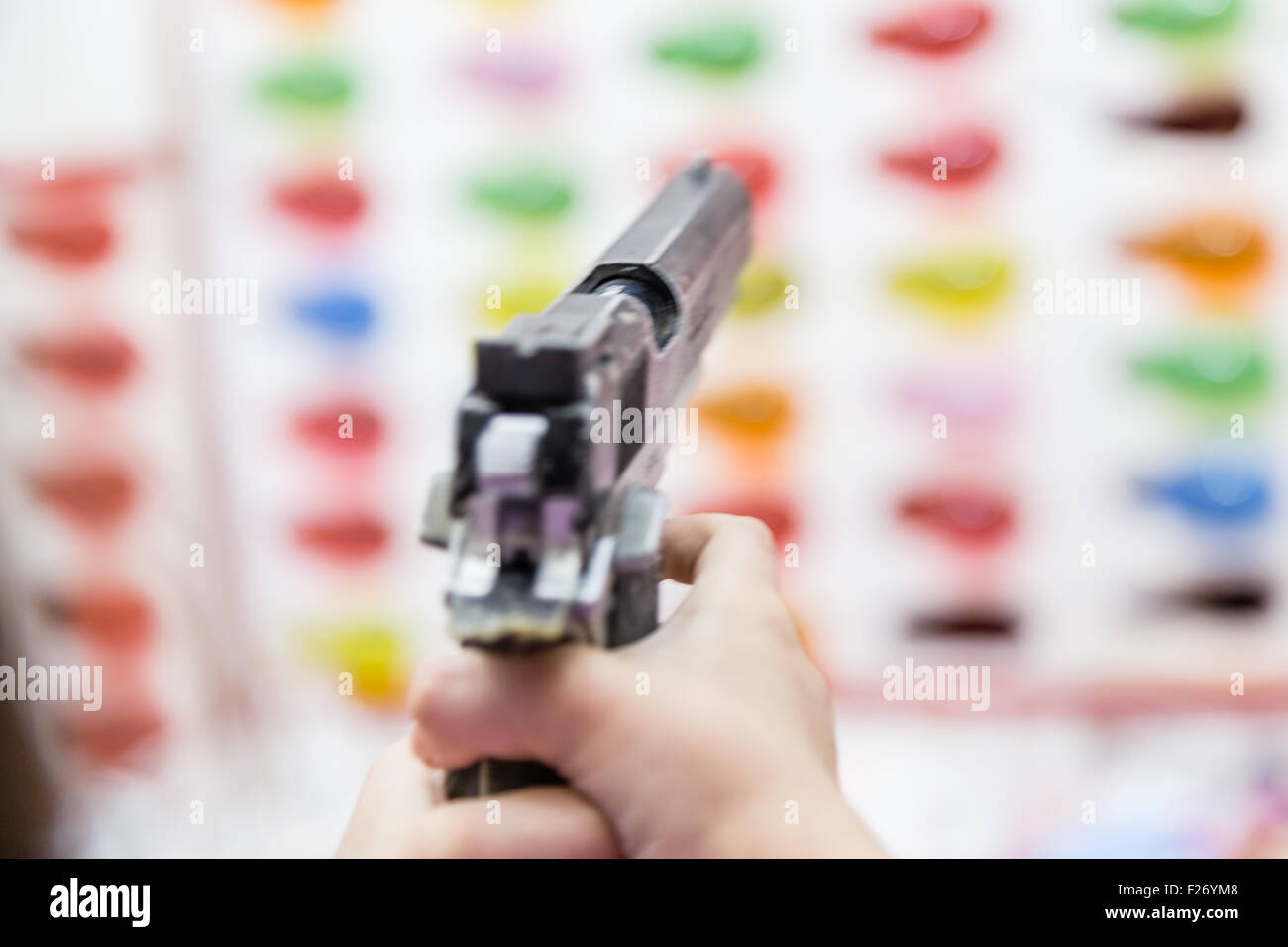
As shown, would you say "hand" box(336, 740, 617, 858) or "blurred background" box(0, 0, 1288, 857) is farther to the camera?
"blurred background" box(0, 0, 1288, 857)

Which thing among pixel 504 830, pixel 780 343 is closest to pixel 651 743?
pixel 504 830

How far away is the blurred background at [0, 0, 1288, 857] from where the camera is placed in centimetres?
124

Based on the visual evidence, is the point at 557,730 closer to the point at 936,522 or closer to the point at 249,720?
the point at 936,522

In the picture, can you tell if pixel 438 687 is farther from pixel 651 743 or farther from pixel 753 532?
pixel 753 532

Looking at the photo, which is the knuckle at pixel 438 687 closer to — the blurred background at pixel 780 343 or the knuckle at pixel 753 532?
the knuckle at pixel 753 532

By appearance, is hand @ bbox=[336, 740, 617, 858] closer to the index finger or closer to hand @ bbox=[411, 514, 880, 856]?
hand @ bbox=[411, 514, 880, 856]

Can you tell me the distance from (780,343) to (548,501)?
854mm

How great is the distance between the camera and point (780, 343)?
130 centimetres

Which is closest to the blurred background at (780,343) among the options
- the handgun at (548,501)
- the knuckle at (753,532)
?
the knuckle at (753,532)

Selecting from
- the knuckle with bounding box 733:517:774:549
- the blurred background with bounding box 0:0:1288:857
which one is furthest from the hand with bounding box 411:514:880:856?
the blurred background with bounding box 0:0:1288:857

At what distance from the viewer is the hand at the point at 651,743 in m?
0.52

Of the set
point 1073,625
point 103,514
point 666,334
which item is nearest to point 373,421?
point 103,514

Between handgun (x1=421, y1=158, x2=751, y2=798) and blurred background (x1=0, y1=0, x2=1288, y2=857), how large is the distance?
28.9 inches

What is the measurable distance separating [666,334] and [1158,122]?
0.81 m
